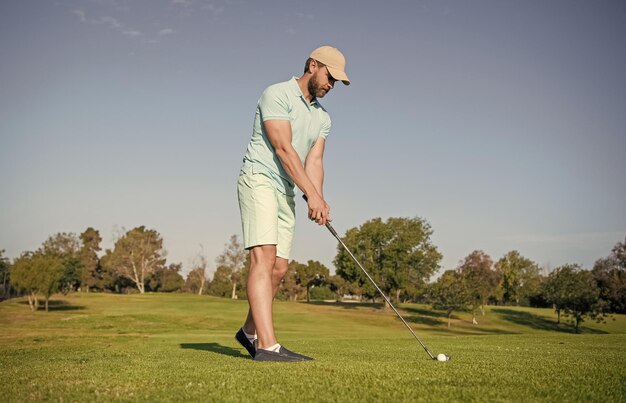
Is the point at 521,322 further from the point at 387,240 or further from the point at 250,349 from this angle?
the point at 250,349

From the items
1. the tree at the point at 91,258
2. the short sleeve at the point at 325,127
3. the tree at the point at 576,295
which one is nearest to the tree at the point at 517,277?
the tree at the point at 576,295

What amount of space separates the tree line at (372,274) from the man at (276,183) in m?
52.6

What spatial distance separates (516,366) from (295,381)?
2.18 metres

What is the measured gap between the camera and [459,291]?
5828 centimetres

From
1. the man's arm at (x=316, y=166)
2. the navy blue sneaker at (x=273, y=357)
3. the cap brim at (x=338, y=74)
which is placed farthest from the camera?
the man's arm at (x=316, y=166)

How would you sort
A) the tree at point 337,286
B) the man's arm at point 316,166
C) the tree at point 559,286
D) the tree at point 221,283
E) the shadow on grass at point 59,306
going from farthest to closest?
the tree at point 337,286 → the tree at point 221,283 → the shadow on grass at point 59,306 → the tree at point 559,286 → the man's arm at point 316,166

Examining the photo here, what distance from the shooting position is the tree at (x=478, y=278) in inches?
2362

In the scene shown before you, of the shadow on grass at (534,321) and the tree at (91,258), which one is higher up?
the tree at (91,258)

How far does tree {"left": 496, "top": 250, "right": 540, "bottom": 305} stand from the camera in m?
106

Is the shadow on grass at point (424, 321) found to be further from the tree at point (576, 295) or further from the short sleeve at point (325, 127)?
the short sleeve at point (325, 127)

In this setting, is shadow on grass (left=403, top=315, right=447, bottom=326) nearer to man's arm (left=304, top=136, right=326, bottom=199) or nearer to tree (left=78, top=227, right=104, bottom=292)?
man's arm (left=304, top=136, right=326, bottom=199)

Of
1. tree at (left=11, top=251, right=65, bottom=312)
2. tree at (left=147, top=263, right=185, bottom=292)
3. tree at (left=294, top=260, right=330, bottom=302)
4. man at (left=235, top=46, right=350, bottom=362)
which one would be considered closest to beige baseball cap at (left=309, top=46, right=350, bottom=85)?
man at (left=235, top=46, right=350, bottom=362)

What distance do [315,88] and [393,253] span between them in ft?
203

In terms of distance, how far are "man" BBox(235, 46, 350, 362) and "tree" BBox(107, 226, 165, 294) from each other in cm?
11115
